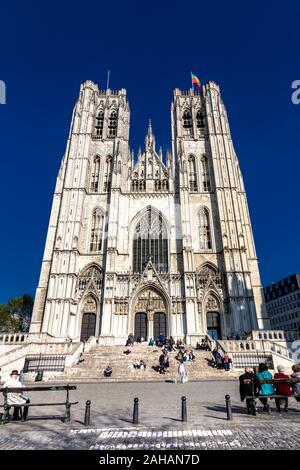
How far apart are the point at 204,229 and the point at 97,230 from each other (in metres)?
11.4

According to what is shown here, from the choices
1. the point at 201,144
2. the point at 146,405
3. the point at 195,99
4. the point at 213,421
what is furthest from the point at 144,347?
the point at 195,99

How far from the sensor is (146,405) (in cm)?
846

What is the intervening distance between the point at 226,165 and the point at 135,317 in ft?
63.4

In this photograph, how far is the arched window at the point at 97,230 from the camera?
101ft

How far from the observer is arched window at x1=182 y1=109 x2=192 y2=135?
128 feet

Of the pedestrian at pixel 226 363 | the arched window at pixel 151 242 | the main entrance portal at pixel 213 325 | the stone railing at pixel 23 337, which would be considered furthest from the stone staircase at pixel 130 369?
A: the arched window at pixel 151 242

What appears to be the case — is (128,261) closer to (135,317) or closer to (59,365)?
(135,317)

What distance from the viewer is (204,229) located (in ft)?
103

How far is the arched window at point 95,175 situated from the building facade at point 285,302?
4188cm

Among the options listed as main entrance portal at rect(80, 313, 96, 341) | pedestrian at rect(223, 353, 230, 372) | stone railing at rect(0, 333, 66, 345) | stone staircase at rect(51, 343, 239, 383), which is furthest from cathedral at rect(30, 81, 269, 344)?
pedestrian at rect(223, 353, 230, 372)

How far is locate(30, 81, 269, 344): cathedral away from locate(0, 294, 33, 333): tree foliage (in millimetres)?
18331

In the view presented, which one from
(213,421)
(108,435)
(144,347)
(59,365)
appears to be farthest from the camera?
(144,347)

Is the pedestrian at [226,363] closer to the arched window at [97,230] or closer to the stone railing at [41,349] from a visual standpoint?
the stone railing at [41,349]
